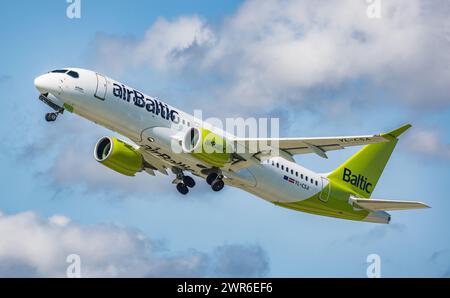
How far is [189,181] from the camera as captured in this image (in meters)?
54.1

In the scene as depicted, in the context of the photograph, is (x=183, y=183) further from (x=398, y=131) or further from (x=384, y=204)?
(x=398, y=131)

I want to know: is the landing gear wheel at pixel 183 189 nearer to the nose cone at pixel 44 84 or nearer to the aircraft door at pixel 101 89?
the aircraft door at pixel 101 89

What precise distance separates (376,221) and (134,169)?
50.8 ft

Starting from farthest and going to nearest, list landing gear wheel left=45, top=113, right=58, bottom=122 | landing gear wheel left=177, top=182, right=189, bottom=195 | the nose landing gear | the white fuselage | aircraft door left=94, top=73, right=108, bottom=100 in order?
landing gear wheel left=177, top=182, right=189, bottom=195 < the nose landing gear < landing gear wheel left=45, top=113, right=58, bottom=122 < aircraft door left=94, top=73, right=108, bottom=100 < the white fuselage

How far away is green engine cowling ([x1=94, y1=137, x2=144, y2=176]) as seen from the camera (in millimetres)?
53000

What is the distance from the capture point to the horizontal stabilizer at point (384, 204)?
52.3 metres

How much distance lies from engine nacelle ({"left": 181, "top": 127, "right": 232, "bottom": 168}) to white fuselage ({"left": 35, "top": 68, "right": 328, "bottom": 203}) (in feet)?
1.79

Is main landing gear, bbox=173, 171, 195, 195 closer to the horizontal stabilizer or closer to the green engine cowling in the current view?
the green engine cowling

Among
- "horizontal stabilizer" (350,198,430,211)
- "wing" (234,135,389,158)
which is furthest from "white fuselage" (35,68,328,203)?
"horizontal stabilizer" (350,198,430,211)

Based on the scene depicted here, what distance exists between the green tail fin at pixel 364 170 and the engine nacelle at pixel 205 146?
9853 mm
